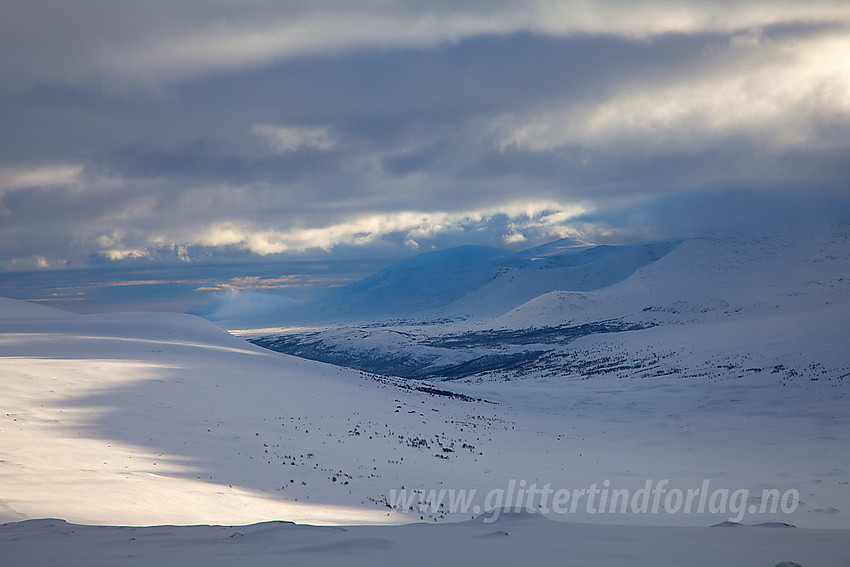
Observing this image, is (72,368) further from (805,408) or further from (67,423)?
(805,408)

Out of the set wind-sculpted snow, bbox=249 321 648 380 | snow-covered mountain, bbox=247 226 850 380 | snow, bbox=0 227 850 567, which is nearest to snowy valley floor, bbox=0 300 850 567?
snow, bbox=0 227 850 567

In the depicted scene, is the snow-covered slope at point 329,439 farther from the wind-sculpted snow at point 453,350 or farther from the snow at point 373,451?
the wind-sculpted snow at point 453,350

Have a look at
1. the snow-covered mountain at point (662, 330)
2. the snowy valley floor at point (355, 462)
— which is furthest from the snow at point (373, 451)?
the snow-covered mountain at point (662, 330)

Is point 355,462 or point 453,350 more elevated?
point 453,350

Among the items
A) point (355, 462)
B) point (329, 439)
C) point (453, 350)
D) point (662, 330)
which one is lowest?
point (355, 462)

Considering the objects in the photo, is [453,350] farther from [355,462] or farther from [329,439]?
[355,462]

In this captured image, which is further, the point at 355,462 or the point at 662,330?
the point at 662,330

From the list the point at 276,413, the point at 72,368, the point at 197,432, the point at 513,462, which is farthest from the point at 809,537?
the point at 72,368

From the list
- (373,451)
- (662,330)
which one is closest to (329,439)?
(373,451)

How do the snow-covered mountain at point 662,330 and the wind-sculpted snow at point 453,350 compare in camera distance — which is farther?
the wind-sculpted snow at point 453,350
